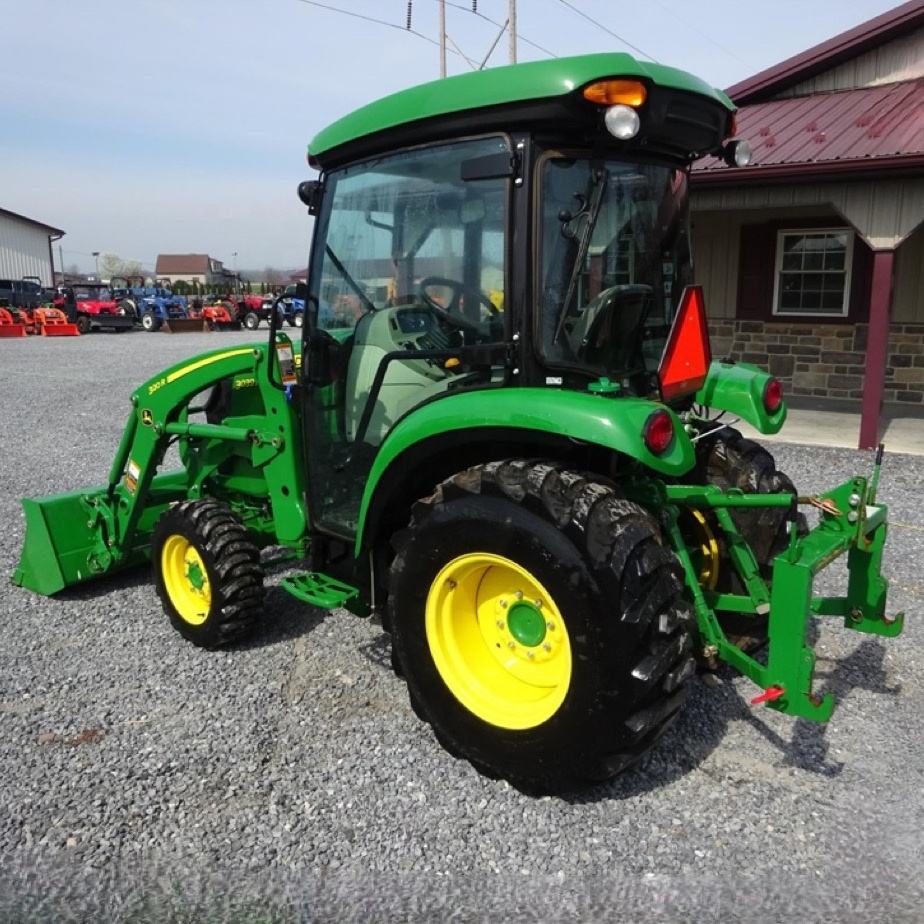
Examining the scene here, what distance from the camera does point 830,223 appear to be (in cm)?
1036

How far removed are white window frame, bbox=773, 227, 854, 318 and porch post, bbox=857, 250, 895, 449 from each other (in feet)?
7.41

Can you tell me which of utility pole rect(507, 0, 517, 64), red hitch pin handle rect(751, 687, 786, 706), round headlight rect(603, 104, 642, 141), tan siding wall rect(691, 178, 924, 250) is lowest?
red hitch pin handle rect(751, 687, 786, 706)

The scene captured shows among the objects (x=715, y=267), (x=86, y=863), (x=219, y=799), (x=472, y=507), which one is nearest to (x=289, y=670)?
(x=219, y=799)

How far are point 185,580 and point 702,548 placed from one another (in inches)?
93.7

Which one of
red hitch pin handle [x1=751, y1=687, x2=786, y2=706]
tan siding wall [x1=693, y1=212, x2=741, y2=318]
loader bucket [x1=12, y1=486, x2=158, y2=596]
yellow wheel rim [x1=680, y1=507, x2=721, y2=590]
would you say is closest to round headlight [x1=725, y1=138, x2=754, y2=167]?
yellow wheel rim [x1=680, y1=507, x2=721, y2=590]

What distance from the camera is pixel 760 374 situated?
3686 millimetres

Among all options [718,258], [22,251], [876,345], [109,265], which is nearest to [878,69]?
[718,258]

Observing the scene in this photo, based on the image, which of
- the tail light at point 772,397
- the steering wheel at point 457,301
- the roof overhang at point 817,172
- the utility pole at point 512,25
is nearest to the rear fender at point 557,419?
the steering wheel at point 457,301

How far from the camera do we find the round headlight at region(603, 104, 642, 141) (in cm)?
256

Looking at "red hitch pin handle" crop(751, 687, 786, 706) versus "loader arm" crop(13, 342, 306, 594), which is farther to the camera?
"loader arm" crop(13, 342, 306, 594)

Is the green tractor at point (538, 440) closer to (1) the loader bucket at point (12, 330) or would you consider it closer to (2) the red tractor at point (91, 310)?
(1) the loader bucket at point (12, 330)

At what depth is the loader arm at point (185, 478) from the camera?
393 cm

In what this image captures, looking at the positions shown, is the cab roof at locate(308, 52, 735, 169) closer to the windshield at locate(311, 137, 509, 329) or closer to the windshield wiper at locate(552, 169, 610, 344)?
the windshield at locate(311, 137, 509, 329)

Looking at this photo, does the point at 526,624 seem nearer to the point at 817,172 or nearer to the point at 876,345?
the point at 876,345
